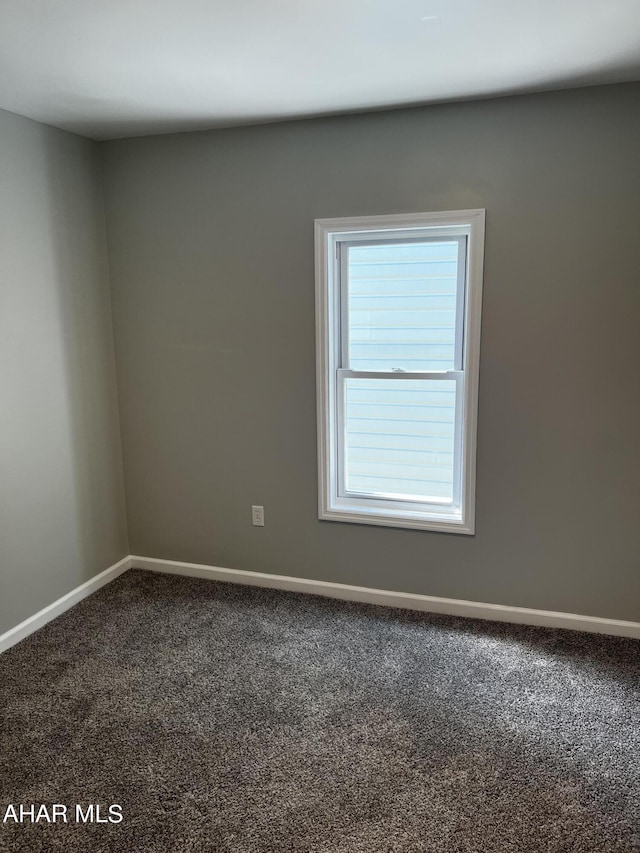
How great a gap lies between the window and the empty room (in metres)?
0.02

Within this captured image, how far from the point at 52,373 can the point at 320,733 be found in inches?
79.6

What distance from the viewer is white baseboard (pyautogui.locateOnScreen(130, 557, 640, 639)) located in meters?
2.56

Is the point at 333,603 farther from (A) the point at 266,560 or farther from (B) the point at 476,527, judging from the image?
(B) the point at 476,527

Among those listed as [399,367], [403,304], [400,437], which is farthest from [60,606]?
[403,304]

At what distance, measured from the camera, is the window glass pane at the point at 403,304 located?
2.59 m

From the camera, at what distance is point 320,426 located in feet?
9.21

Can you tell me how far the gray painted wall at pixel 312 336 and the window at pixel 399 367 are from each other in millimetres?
76

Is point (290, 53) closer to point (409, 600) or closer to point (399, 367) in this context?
point (399, 367)

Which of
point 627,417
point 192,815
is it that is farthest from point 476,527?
point 192,815

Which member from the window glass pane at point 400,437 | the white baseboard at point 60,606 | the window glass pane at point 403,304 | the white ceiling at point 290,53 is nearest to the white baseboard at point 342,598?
the white baseboard at point 60,606

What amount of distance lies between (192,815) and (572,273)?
2.41m

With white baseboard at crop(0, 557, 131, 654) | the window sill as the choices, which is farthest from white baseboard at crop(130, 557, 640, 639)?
the window sill

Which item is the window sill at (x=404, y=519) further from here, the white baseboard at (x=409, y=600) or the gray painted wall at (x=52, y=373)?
the gray painted wall at (x=52, y=373)

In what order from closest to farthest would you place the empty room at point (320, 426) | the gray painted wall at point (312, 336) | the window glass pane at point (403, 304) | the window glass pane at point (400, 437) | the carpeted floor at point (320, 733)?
the carpeted floor at point (320, 733)
the empty room at point (320, 426)
the gray painted wall at point (312, 336)
the window glass pane at point (403, 304)
the window glass pane at point (400, 437)
